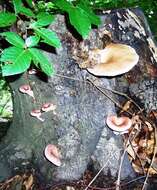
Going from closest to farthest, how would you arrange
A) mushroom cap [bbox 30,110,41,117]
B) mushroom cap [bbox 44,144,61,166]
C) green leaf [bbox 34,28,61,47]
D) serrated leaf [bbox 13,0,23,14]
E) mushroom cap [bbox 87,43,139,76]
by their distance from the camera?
green leaf [bbox 34,28,61,47], serrated leaf [bbox 13,0,23,14], mushroom cap [bbox 87,43,139,76], mushroom cap [bbox 44,144,61,166], mushroom cap [bbox 30,110,41,117]

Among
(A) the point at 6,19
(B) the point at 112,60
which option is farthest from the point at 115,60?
(A) the point at 6,19

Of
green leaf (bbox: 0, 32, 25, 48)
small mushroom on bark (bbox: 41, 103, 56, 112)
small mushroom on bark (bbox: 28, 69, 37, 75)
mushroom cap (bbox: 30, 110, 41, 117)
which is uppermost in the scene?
green leaf (bbox: 0, 32, 25, 48)

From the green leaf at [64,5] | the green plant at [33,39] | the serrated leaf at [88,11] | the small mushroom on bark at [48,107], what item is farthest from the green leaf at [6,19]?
the small mushroom on bark at [48,107]

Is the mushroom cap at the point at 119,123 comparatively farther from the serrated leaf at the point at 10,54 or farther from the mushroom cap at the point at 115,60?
the serrated leaf at the point at 10,54

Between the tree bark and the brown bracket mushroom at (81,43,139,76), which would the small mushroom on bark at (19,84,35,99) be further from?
the brown bracket mushroom at (81,43,139,76)

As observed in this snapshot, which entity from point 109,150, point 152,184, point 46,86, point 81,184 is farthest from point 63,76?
point 152,184

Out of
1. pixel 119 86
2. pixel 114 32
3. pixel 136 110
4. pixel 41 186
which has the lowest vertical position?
pixel 41 186

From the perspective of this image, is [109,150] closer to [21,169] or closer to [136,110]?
[136,110]

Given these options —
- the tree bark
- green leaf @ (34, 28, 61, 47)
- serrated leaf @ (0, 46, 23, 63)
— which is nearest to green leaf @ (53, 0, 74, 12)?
green leaf @ (34, 28, 61, 47)
